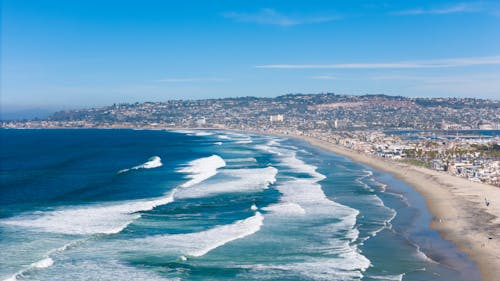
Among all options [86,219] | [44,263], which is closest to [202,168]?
[86,219]

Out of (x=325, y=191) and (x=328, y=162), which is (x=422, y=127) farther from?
→ (x=325, y=191)

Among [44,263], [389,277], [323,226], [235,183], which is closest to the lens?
[389,277]

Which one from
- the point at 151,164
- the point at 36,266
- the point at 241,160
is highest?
the point at 36,266

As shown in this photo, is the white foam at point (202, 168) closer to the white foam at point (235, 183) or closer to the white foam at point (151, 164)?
the white foam at point (235, 183)

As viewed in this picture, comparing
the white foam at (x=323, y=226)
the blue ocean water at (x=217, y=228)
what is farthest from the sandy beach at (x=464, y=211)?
the white foam at (x=323, y=226)

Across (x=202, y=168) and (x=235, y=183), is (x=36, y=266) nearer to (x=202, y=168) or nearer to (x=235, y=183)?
(x=235, y=183)

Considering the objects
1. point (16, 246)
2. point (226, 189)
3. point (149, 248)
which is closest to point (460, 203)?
point (226, 189)
